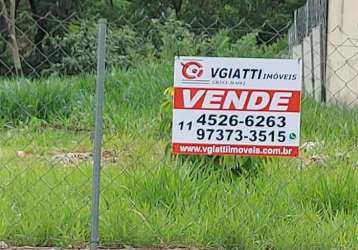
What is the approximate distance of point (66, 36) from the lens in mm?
15992

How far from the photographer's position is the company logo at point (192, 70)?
3.78 meters

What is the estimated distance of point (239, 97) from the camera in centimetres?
379

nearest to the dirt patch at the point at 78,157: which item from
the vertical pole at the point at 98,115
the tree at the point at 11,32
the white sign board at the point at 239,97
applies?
the vertical pole at the point at 98,115

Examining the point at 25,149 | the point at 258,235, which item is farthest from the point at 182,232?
the point at 25,149

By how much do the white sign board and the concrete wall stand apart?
6.79m

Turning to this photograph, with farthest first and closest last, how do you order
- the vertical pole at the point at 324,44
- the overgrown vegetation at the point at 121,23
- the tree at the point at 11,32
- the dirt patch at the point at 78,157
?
the tree at the point at 11,32 < the overgrown vegetation at the point at 121,23 < the vertical pole at the point at 324,44 < the dirt patch at the point at 78,157

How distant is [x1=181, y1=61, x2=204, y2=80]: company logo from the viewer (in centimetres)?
378

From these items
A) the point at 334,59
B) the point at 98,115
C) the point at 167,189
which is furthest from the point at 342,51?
the point at 98,115

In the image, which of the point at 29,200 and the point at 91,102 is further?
the point at 91,102

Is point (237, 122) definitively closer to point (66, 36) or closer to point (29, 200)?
point (29, 200)

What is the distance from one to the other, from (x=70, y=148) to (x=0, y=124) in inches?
61.9

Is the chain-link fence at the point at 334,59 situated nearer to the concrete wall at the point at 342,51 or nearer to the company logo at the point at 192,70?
the concrete wall at the point at 342,51

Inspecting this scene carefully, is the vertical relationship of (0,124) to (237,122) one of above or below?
below

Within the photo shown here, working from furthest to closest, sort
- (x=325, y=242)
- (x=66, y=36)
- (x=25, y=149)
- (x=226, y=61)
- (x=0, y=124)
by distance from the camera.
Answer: (x=66, y=36), (x=0, y=124), (x=25, y=149), (x=325, y=242), (x=226, y=61)
